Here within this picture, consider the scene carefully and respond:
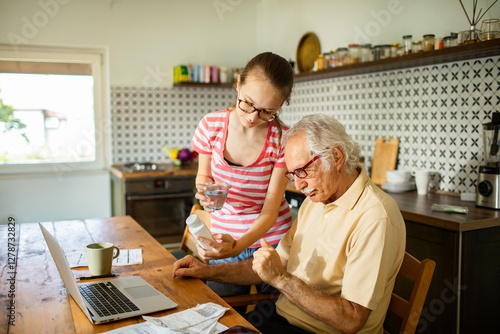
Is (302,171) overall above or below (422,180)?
above

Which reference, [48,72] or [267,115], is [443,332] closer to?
[267,115]

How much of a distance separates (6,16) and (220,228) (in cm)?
335

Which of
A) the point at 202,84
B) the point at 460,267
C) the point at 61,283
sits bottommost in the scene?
the point at 460,267

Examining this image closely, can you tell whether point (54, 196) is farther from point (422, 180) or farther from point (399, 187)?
point (422, 180)

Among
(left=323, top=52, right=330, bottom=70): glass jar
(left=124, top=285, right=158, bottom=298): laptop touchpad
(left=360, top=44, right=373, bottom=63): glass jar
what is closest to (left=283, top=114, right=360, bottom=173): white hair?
(left=124, top=285, right=158, bottom=298): laptop touchpad

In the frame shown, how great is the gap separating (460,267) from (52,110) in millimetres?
3868

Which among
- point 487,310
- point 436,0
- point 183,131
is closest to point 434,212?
point 487,310

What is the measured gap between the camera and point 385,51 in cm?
309

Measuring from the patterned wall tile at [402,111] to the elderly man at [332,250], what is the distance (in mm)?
1587

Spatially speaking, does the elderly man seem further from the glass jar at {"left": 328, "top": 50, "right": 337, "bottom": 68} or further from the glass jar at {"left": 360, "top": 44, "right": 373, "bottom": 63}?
the glass jar at {"left": 328, "top": 50, "right": 337, "bottom": 68}

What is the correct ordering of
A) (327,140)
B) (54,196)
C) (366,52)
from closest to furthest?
(327,140) < (366,52) < (54,196)

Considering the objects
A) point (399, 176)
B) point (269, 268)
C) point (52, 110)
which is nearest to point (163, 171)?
point (52, 110)

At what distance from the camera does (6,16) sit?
407 centimetres

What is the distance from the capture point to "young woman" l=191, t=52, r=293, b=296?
1.71 meters
